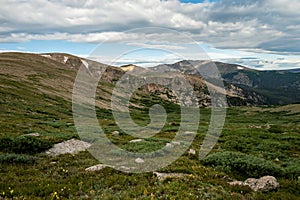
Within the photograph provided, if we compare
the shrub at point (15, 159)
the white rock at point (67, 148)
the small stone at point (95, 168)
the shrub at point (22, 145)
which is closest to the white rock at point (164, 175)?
the small stone at point (95, 168)

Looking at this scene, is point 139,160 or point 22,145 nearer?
point 139,160

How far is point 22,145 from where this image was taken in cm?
1841

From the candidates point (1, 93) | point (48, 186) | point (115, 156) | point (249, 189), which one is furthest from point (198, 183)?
point (1, 93)

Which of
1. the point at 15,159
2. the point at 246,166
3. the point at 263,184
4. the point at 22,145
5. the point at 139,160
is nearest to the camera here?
the point at 263,184

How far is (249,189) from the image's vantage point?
12.3m

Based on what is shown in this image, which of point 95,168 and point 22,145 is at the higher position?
point 22,145

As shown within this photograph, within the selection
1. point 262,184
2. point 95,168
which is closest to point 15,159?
point 95,168

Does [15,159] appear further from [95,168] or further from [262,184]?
[262,184]

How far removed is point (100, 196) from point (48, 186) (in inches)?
94.1

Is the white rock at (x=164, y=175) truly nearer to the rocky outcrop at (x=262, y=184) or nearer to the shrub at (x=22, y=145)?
the rocky outcrop at (x=262, y=184)

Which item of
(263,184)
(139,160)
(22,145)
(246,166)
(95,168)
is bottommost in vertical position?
(246,166)

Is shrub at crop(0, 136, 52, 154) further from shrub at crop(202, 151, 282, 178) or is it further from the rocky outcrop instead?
the rocky outcrop

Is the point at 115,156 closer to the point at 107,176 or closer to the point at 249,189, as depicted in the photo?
the point at 107,176

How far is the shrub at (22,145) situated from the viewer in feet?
59.4
